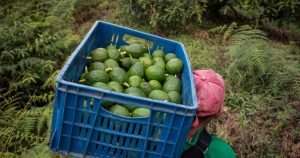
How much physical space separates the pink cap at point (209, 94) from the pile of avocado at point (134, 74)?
13 centimetres

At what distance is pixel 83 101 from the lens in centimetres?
181

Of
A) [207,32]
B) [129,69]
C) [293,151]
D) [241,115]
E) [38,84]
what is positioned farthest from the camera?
[207,32]

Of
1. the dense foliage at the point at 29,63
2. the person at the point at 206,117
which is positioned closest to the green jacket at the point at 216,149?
the person at the point at 206,117

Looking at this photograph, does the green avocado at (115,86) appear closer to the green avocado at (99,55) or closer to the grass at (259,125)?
the green avocado at (99,55)

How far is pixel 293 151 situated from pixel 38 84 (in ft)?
11.3

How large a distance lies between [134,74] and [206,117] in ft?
1.74

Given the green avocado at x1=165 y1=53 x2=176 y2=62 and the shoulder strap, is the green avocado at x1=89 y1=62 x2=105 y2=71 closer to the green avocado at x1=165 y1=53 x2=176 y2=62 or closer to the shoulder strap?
the green avocado at x1=165 y1=53 x2=176 y2=62

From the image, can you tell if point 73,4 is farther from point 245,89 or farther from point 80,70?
point 80,70

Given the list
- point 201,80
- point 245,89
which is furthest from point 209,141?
point 245,89

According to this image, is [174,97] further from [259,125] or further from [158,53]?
[259,125]

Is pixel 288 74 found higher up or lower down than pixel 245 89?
higher up

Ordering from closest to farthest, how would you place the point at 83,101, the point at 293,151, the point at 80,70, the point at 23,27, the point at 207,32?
1. the point at 83,101
2. the point at 80,70
3. the point at 293,151
4. the point at 23,27
5. the point at 207,32

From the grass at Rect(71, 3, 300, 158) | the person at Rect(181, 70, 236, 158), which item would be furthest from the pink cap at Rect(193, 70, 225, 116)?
the grass at Rect(71, 3, 300, 158)

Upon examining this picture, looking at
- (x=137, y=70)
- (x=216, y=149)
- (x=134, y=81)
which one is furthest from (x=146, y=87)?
(x=216, y=149)
